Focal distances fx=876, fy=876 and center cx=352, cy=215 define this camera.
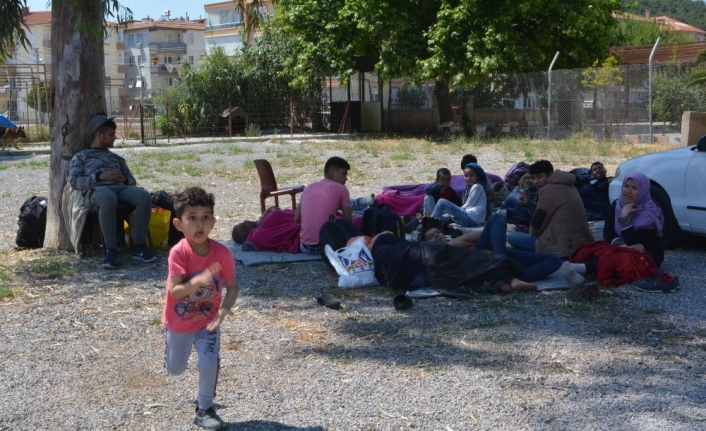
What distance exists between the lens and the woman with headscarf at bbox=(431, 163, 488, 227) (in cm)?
1025

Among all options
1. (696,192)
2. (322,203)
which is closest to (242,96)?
(322,203)

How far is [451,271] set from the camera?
7.32 meters

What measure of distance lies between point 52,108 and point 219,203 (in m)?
4.42

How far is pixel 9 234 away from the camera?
→ 11000 mm

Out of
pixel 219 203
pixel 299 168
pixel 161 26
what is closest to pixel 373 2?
pixel 299 168

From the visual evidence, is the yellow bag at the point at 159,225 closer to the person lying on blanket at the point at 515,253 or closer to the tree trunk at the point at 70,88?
the tree trunk at the point at 70,88

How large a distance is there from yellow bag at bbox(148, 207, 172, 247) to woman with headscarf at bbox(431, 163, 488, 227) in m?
3.08

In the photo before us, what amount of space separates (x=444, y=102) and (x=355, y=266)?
2360 centimetres

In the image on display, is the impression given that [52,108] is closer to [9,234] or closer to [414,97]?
[9,234]

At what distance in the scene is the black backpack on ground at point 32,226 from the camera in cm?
973

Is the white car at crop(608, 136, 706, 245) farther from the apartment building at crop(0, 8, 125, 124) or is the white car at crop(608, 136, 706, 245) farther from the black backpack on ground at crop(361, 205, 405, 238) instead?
the apartment building at crop(0, 8, 125, 124)

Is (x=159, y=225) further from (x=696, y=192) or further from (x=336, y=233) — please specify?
(x=696, y=192)

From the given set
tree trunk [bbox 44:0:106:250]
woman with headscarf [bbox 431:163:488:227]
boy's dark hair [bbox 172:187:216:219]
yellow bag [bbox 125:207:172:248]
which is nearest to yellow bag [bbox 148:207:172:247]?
yellow bag [bbox 125:207:172:248]

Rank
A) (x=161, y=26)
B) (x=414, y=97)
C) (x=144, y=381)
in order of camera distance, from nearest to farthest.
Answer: (x=144, y=381), (x=414, y=97), (x=161, y=26)
